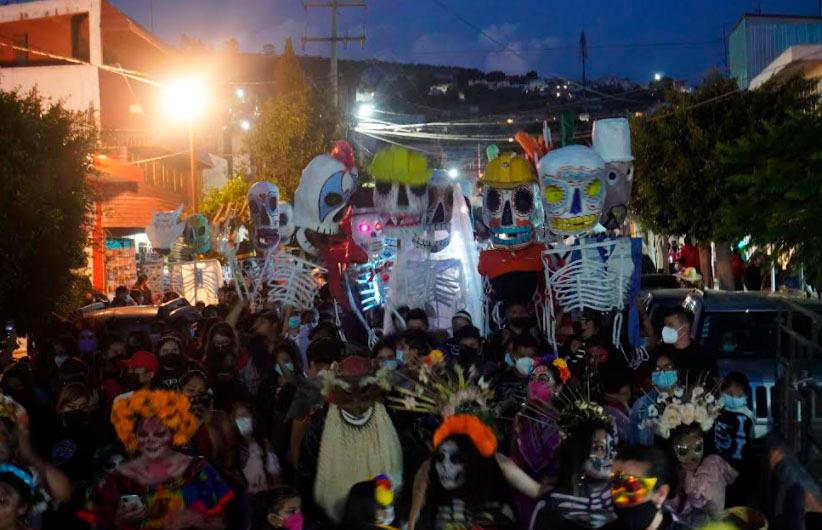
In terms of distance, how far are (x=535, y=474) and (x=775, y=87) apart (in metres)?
16.2

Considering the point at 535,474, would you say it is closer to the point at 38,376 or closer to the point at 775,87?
the point at 38,376

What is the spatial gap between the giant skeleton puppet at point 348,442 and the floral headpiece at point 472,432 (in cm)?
74

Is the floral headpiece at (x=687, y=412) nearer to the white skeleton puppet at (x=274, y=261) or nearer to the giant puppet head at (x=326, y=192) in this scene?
the giant puppet head at (x=326, y=192)

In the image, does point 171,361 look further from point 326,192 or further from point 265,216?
point 265,216

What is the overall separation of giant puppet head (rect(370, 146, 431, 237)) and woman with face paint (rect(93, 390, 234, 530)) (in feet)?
17.1

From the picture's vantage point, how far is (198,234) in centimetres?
1753

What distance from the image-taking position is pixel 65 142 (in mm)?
13180

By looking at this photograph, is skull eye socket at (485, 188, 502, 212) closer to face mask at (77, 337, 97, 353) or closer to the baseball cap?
the baseball cap

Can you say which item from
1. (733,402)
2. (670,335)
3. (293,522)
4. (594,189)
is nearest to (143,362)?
(293,522)

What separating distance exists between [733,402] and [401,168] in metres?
4.63

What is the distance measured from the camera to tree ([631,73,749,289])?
1981 cm

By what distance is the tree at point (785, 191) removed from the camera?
6336mm

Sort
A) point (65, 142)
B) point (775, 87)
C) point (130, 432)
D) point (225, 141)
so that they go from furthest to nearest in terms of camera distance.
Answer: point (225, 141) < point (775, 87) < point (65, 142) < point (130, 432)

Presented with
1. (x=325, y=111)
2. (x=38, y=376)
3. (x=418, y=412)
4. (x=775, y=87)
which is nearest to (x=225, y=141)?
(x=325, y=111)
